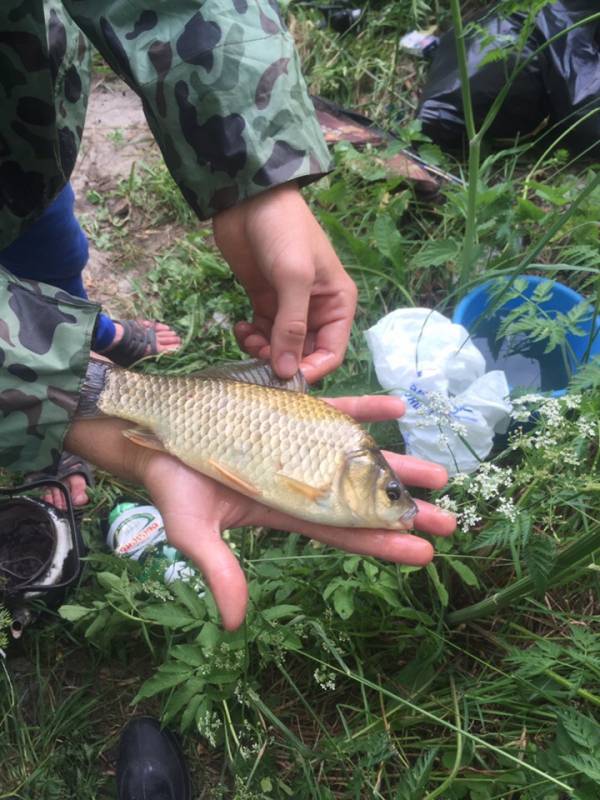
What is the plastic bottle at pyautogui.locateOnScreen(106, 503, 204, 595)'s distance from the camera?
2.50 m

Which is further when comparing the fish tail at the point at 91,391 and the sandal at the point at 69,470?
the sandal at the point at 69,470

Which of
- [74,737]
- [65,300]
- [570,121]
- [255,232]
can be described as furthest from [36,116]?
[570,121]

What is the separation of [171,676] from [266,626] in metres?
0.33

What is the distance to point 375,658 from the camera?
7.34 ft

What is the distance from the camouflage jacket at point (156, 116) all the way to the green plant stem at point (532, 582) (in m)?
1.28

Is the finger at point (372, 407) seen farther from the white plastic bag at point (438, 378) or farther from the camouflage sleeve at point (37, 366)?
the camouflage sleeve at point (37, 366)

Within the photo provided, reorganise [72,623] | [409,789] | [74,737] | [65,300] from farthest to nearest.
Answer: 1. [72,623]
2. [74,737]
3. [65,300]
4. [409,789]

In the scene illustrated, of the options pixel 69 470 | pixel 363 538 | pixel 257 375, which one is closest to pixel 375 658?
pixel 363 538

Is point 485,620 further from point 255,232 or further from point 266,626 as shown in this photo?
point 255,232

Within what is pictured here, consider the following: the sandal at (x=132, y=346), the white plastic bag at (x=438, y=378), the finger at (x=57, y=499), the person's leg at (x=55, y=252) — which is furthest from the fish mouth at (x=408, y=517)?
the sandal at (x=132, y=346)

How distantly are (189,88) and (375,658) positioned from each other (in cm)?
186

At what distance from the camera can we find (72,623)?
2469 millimetres

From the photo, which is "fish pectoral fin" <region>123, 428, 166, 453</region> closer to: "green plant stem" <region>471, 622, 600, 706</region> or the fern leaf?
the fern leaf

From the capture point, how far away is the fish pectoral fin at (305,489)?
194 centimetres
